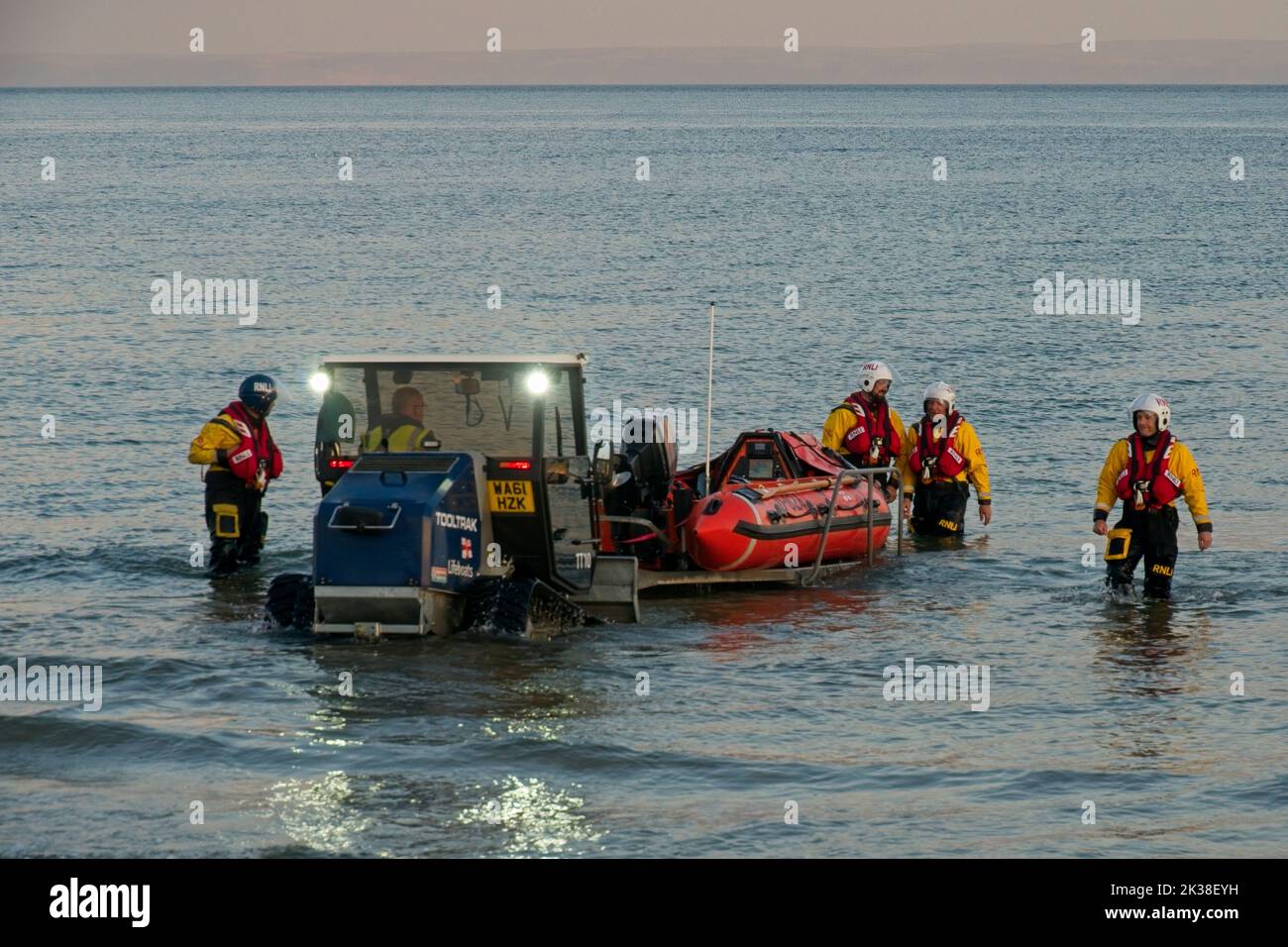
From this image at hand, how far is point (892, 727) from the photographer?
38.2 ft

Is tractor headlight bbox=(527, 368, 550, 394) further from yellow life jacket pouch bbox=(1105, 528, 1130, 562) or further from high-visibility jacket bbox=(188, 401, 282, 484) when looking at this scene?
yellow life jacket pouch bbox=(1105, 528, 1130, 562)

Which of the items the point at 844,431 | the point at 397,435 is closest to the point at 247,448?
the point at 397,435

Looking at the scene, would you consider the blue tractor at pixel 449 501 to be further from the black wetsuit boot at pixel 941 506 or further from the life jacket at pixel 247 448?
the black wetsuit boot at pixel 941 506

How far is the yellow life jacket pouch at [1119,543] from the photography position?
1470 centimetres

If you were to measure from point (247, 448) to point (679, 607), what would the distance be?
12.5ft

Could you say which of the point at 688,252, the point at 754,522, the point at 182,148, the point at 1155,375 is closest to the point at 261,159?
the point at 182,148

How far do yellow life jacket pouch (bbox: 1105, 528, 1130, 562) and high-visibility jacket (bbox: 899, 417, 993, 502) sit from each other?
2926 millimetres

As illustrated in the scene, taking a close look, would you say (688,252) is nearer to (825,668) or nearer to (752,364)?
(752,364)

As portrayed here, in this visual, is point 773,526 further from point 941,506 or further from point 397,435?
point 397,435

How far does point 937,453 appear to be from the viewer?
1762 cm

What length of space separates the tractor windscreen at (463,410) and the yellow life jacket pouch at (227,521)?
8.72 ft

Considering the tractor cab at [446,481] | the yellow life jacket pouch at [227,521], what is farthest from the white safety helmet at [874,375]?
the yellow life jacket pouch at [227,521]

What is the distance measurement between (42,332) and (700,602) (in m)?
22.8

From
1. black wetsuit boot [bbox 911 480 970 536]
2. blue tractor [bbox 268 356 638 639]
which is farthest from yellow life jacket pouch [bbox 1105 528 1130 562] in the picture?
blue tractor [bbox 268 356 638 639]
